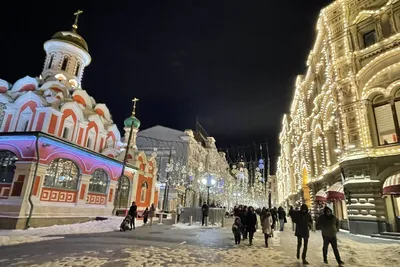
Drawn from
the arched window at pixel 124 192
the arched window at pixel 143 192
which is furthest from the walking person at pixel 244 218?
the arched window at pixel 143 192

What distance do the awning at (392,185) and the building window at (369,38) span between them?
31.5ft

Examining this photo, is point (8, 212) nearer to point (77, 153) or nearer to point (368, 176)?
point (77, 153)

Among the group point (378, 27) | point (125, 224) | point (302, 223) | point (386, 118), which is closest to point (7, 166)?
point (125, 224)

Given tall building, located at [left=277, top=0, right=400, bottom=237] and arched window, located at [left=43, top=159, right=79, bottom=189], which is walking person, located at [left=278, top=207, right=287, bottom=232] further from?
arched window, located at [left=43, top=159, right=79, bottom=189]

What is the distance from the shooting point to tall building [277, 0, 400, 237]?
14.9 m

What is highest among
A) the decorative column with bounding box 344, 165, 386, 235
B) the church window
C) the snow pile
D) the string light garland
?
the string light garland

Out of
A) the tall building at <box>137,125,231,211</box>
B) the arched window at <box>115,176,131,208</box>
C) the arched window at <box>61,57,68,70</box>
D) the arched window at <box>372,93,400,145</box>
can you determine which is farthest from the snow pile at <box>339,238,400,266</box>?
the tall building at <box>137,125,231,211</box>

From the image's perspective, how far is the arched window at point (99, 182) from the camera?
66.5ft

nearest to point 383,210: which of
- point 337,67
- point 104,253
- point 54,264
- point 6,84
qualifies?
point 337,67

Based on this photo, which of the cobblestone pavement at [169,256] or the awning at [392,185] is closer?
the cobblestone pavement at [169,256]

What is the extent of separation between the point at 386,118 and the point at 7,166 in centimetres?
2447

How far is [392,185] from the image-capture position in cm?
1376

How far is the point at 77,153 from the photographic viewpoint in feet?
59.0

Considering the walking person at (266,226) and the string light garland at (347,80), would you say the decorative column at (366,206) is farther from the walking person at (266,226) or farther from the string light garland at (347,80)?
the walking person at (266,226)
